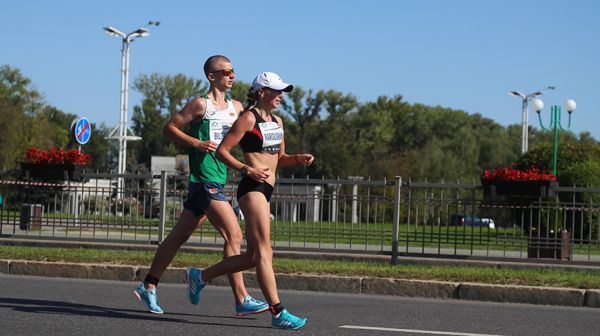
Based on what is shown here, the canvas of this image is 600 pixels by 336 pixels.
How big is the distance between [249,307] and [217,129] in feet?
4.69

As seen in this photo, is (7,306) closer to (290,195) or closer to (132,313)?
(132,313)

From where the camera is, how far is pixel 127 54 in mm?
49125

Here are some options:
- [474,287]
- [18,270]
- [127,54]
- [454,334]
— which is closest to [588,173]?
[474,287]

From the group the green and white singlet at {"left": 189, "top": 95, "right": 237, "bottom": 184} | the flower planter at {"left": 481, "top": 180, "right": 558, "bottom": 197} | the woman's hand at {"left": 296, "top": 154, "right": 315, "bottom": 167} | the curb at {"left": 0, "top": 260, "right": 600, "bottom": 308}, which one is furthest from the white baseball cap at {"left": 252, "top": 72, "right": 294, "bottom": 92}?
the flower planter at {"left": 481, "top": 180, "right": 558, "bottom": 197}

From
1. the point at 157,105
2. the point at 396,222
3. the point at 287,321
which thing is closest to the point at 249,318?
the point at 287,321

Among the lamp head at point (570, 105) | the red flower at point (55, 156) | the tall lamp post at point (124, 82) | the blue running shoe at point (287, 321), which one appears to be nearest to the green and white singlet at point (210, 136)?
the blue running shoe at point (287, 321)

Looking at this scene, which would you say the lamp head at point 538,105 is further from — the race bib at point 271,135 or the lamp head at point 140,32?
the race bib at point 271,135

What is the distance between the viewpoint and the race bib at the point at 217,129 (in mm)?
8109

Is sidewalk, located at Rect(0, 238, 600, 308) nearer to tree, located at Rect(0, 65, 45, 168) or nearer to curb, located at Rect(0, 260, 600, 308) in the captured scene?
curb, located at Rect(0, 260, 600, 308)

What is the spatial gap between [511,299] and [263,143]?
4.40m

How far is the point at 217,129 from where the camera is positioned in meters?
8.12

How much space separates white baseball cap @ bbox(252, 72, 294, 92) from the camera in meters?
7.37

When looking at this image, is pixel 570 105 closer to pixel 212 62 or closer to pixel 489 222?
pixel 489 222

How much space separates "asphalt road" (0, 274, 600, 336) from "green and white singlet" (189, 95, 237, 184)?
1109 mm
